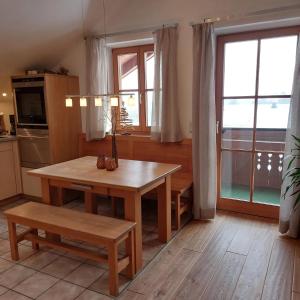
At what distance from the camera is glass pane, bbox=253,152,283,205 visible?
10.8 feet

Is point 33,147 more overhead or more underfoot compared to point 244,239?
more overhead

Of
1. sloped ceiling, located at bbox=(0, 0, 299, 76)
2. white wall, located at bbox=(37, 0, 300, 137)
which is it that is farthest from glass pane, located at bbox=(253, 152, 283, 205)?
sloped ceiling, located at bbox=(0, 0, 299, 76)

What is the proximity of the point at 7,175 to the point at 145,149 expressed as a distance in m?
1.98

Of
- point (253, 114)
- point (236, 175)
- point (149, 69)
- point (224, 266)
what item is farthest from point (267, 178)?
point (149, 69)

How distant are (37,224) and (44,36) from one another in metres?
2.37

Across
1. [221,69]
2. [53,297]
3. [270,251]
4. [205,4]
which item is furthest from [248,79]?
[53,297]

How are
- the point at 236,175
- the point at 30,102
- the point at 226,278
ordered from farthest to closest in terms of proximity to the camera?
the point at 30,102 → the point at 236,175 → the point at 226,278

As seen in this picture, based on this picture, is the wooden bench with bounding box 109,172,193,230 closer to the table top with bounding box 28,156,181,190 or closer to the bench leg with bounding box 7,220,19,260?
the table top with bounding box 28,156,181,190

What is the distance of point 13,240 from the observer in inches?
101

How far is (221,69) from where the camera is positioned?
131 inches

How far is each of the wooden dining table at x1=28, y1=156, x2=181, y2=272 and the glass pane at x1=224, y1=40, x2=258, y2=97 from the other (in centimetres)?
127

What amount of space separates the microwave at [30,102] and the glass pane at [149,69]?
4.46 feet

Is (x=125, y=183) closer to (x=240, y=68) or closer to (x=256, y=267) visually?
(x=256, y=267)

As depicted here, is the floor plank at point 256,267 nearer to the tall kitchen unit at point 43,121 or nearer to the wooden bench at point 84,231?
the wooden bench at point 84,231
